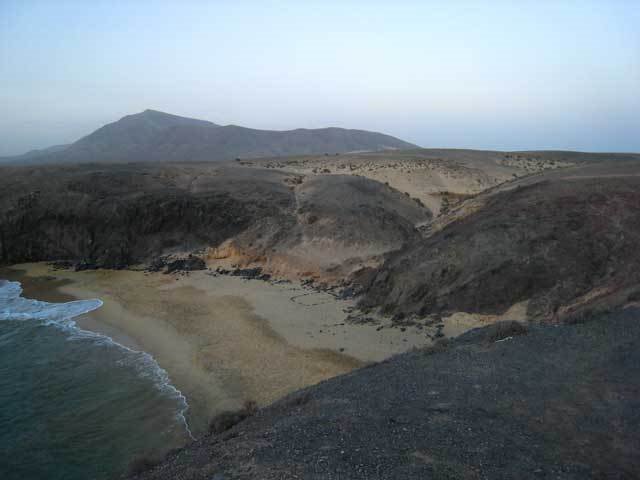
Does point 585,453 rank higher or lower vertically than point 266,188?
lower

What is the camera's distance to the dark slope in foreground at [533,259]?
46.9 feet

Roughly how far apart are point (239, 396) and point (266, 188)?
19.6 m

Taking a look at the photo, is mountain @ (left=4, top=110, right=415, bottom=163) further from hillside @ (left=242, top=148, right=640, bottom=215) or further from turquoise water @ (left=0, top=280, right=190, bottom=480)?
turquoise water @ (left=0, top=280, right=190, bottom=480)

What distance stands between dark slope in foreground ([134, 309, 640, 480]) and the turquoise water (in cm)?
339

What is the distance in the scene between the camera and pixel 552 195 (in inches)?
728

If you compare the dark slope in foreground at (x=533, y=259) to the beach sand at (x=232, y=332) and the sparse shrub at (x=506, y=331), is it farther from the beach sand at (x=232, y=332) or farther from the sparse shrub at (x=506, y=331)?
the sparse shrub at (x=506, y=331)

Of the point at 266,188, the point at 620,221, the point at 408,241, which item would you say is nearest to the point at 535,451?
the point at 620,221

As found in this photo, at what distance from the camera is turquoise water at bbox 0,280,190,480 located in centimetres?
1074

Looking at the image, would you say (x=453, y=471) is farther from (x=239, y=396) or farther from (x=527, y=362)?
(x=239, y=396)

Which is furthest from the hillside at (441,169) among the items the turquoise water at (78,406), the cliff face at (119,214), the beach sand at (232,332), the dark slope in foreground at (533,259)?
the turquoise water at (78,406)

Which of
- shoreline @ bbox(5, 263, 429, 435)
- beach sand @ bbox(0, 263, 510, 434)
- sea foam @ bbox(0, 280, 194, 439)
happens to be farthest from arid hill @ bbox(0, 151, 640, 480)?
sea foam @ bbox(0, 280, 194, 439)

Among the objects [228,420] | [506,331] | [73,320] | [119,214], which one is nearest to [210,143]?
[119,214]

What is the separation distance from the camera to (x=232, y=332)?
17344 millimetres

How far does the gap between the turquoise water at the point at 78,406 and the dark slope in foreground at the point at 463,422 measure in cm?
339
